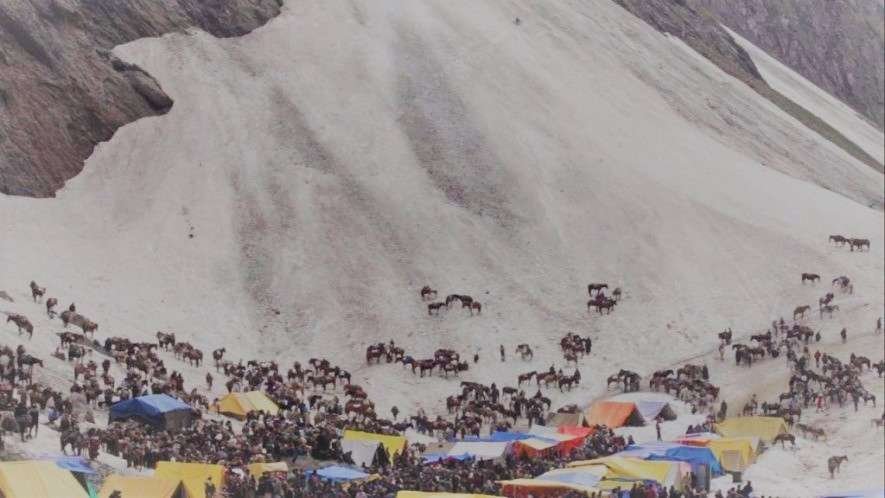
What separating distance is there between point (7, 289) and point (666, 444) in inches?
1071

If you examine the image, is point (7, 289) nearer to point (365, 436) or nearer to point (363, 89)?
point (365, 436)

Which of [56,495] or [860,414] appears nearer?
[56,495]

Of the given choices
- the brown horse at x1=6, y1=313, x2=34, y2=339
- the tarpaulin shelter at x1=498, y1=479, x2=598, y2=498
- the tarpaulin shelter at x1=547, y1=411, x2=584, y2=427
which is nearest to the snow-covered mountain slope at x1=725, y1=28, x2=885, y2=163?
the tarpaulin shelter at x1=547, y1=411, x2=584, y2=427

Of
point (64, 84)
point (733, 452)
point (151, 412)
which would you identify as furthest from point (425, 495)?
point (64, 84)

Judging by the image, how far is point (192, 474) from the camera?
3469 cm

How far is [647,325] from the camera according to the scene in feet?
206

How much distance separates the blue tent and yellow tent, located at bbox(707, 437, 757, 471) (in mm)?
12399

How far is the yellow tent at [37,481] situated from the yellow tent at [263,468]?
7.91m

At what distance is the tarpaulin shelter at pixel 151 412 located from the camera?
4244 cm

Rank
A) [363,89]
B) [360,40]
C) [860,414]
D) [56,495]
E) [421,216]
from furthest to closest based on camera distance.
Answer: [360,40] < [363,89] < [421,216] < [860,414] < [56,495]

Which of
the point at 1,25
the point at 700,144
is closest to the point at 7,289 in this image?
the point at 1,25

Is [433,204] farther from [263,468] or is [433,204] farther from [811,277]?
[263,468]

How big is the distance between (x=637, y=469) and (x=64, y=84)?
1789 inches

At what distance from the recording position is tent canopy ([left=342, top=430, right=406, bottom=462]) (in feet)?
148
